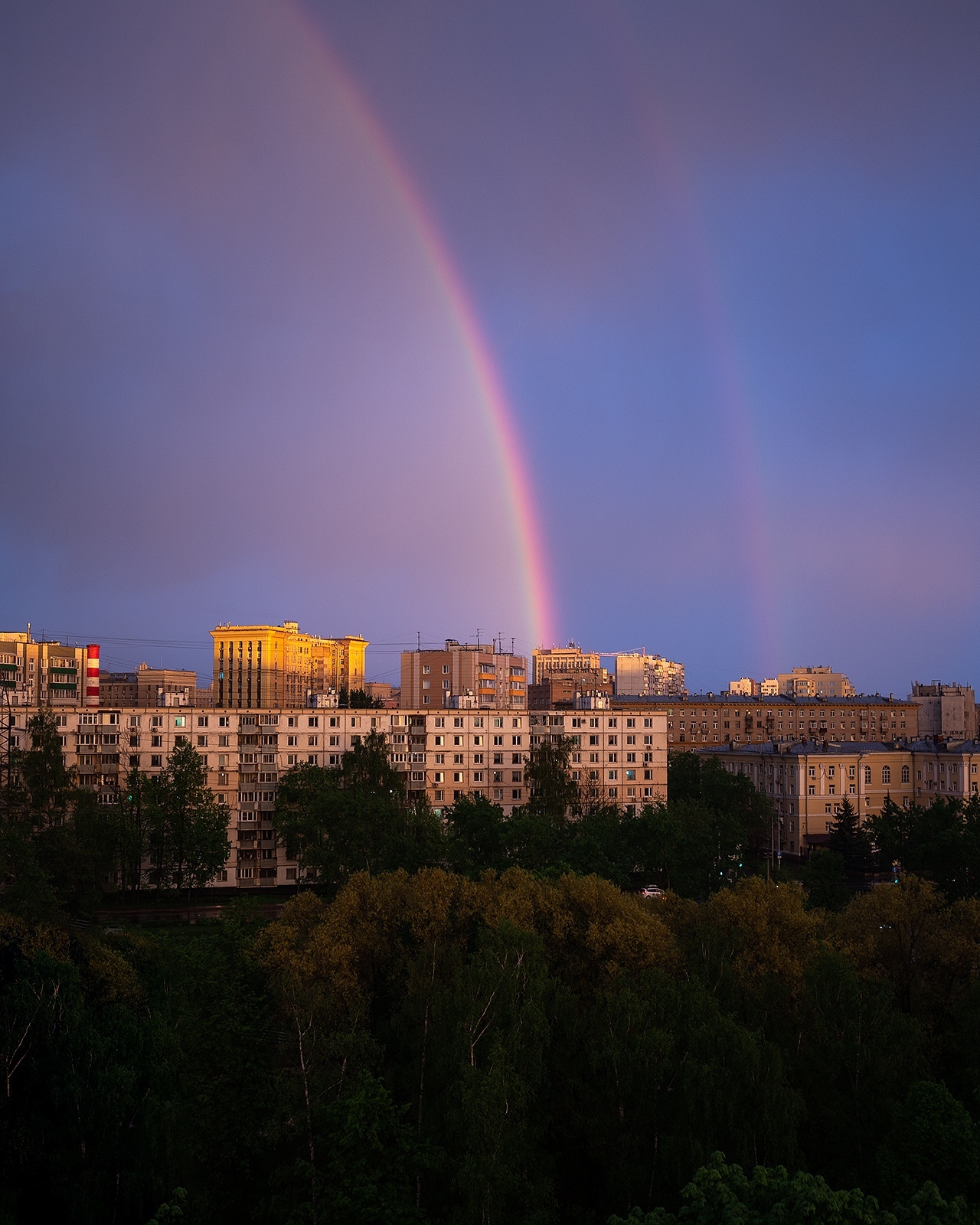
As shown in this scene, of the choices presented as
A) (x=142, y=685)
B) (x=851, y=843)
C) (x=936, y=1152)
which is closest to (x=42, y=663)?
(x=142, y=685)

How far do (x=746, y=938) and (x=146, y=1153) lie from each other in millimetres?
15694

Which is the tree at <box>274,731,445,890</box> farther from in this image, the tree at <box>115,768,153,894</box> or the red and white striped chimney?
the red and white striped chimney

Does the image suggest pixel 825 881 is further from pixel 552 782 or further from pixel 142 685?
pixel 142 685

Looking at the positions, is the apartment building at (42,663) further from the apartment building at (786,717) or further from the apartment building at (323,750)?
the apartment building at (786,717)

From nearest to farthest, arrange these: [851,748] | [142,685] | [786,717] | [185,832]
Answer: [185,832] < [851,748] < [786,717] < [142,685]

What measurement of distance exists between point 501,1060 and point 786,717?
135m

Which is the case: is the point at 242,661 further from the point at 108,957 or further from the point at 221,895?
the point at 108,957

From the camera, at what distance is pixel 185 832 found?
56125 mm

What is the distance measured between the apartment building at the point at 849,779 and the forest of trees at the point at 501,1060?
49.9 meters

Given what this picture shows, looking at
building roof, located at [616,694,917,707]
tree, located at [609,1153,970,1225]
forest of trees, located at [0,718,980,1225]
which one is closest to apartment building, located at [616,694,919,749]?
building roof, located at [616,694,917,707]

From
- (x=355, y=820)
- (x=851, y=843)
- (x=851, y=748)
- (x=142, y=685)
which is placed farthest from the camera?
(x=142, y=685)

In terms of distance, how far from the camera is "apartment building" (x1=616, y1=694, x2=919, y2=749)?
148 meters

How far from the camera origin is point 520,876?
3250 centimetres

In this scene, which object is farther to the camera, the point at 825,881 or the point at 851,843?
the point at 851,843
